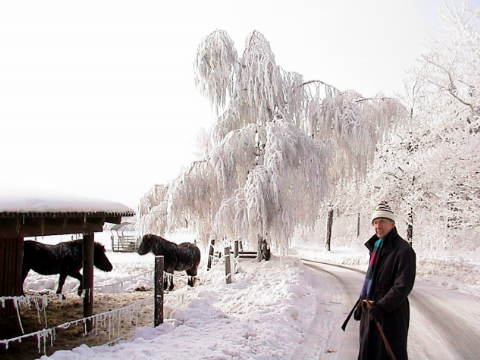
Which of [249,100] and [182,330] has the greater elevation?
[249,100]

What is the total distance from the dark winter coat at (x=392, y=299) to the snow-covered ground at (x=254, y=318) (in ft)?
5.88

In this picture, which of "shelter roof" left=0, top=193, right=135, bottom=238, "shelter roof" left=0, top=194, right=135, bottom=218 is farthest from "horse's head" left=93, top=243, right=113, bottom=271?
"shelter roof" left=0, top=194, right=135, bottom=218

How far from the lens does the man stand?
323cm

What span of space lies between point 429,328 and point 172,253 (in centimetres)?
671

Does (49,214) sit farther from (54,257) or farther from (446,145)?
(446,145)

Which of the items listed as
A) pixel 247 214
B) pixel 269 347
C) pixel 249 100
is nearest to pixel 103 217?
pixel 269 347

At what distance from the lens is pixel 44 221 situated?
548 cm

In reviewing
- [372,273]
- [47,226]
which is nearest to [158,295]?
[47,226]

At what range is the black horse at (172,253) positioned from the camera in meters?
10.1

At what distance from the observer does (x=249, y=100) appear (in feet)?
41.3

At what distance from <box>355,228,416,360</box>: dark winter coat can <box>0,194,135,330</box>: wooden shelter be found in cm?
429

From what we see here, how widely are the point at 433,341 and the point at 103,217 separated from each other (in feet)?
19.1

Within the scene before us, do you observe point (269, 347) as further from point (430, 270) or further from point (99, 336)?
point (430, 270)

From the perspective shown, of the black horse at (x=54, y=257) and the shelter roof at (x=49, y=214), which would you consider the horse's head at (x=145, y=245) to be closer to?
the black horse at (x=54, y=257)
